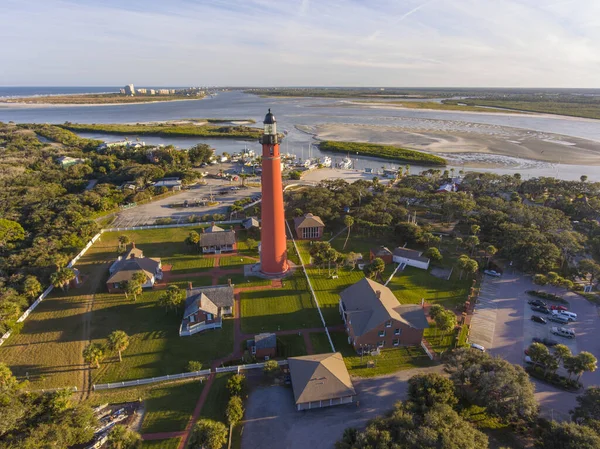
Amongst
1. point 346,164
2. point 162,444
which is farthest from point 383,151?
point 162,444

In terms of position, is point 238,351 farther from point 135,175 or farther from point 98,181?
point 98,181

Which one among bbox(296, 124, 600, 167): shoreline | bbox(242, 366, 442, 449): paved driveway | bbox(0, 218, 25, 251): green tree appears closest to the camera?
bbox(242, 366, 442, 449): paved driveway

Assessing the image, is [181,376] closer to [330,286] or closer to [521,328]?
[330,286]

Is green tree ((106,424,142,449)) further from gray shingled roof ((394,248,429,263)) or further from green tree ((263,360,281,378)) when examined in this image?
gray shingled roof ((394,248,429,263))

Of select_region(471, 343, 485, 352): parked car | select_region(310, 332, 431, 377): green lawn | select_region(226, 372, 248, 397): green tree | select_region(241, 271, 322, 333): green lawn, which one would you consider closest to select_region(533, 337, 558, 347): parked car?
select_region(471, 343, 485, 352): parked car

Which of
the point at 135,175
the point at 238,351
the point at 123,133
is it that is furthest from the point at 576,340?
the point at 123,133
